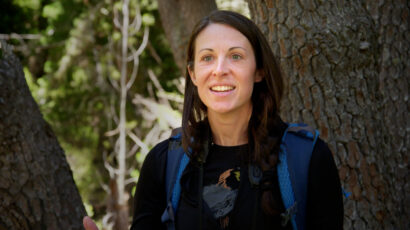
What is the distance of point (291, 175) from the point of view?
5.95 ft

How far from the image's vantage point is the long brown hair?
1.90 metres

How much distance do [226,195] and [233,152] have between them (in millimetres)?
221

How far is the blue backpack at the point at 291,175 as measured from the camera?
1.81 meters

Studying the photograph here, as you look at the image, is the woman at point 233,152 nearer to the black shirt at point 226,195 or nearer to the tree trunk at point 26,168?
the black shirt at point 226,195

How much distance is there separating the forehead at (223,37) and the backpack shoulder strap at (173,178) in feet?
1.73

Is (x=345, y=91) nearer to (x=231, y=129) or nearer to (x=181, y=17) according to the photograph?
(x=231, y=129)

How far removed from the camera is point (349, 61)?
109 inches

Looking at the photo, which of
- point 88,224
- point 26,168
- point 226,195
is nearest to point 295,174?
point 226,195

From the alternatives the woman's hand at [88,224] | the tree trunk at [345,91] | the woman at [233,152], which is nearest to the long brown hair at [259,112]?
the woman at [233,152]

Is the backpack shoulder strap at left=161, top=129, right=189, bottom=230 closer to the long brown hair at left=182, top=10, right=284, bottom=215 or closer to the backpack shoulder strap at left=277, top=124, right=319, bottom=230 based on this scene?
the long brown hair at left=182, top=10, right=284, bottom=215

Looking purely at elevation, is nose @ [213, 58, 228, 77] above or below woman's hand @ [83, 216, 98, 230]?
above

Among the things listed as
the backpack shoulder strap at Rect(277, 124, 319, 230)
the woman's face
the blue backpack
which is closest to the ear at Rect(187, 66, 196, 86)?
the woman's face

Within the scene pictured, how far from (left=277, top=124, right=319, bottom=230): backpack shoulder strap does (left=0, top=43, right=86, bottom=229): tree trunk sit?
1.39m

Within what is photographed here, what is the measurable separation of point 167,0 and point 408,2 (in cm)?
334
